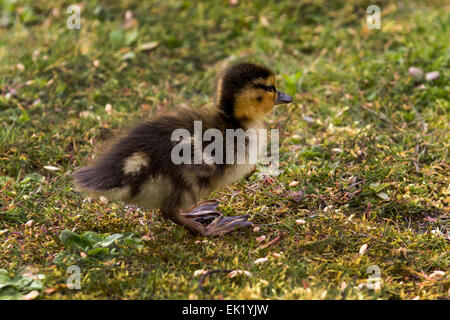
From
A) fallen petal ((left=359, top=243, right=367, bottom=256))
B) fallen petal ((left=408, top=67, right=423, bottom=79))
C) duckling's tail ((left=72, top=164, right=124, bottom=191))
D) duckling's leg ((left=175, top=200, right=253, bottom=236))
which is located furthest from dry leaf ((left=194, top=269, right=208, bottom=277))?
fallen petal ((left=408, top=67, right=423, bottom=79))

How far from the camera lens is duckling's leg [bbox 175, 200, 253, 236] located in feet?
9.81

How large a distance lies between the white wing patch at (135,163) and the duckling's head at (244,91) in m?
0.53

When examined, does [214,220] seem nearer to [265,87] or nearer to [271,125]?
[265,87]

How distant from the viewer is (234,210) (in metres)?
3.25

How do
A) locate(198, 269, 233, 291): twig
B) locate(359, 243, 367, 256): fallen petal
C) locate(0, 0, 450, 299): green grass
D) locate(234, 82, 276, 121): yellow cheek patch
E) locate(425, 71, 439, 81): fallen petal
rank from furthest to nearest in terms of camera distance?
1. locate(425, 71, 439, 81): fallen petal
2. locate(234, 82, 276, 121): yellow cheek patch
3. locate(359, 243, 367, 256): fallen petal
4. locate(0, 0, 450, 299): green grass
5. locate(198, 269, 233, 291): twig

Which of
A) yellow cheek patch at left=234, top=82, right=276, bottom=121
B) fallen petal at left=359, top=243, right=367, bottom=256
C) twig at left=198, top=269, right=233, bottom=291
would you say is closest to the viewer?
twig at left=198, top=269, right=233, bottom=291

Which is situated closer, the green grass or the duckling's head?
the green grass

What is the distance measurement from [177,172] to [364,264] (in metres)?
0.97

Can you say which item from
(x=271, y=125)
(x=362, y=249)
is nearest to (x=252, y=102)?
(x=362, y=249)

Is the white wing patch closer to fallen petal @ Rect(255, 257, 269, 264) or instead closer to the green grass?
the green grass

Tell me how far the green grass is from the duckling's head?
0.55m

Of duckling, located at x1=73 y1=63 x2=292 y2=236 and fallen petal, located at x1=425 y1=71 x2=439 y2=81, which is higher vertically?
fallen petal, located at x1=425 y1=71 x2=439 y2=81
